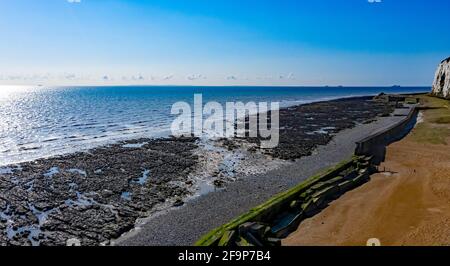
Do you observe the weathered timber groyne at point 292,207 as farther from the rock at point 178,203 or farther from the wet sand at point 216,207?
the rock at point 178,203

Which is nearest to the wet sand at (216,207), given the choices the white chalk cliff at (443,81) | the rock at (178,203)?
the rock at (178,203)

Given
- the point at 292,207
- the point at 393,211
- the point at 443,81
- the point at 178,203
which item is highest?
the point at 443,81

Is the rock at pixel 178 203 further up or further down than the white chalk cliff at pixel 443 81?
further down

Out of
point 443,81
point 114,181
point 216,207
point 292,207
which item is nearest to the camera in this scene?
point 292,207

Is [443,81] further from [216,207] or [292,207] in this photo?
[216,207]

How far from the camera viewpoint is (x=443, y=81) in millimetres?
91812

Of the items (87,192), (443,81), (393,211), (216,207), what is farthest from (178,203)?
(443,81)

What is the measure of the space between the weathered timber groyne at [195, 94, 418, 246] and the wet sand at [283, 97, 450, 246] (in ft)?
2.03

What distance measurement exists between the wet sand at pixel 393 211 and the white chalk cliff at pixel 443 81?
6753 cm

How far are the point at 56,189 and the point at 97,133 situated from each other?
28.0 meters

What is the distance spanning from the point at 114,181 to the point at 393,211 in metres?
19.1

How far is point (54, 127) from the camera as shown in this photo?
2355 inches

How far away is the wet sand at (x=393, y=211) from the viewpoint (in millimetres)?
16109
